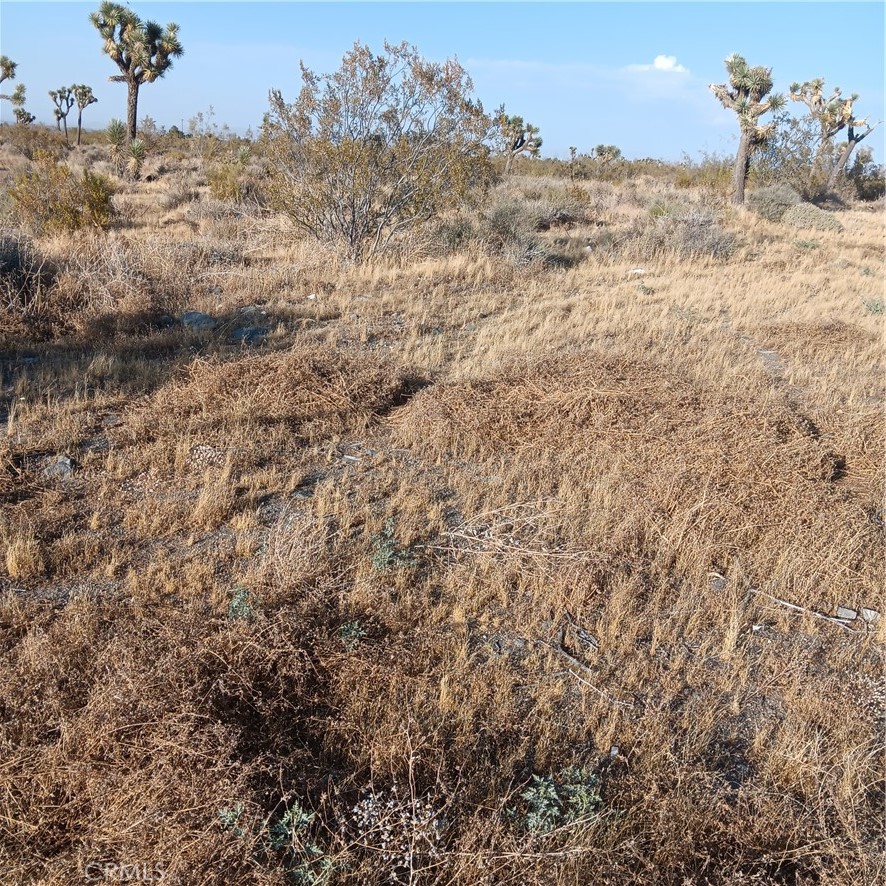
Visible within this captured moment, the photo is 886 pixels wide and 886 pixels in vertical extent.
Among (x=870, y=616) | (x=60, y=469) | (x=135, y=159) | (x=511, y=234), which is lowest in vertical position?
(x=870, y=616)

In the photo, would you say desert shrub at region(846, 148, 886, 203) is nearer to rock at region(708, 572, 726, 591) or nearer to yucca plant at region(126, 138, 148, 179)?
yucca plant at region(126, 138, 148, 179)

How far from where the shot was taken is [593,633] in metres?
3.52

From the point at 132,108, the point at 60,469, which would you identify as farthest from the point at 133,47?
the point at 60,469

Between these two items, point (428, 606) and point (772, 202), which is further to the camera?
point (772, 202)

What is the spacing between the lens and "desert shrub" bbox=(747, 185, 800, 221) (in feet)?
68.2

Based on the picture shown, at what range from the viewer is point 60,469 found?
15.0 ft

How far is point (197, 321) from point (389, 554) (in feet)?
18.1

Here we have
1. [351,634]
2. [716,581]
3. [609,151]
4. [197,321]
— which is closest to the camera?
[351,634]

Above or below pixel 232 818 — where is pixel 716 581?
above

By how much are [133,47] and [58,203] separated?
57.8ft

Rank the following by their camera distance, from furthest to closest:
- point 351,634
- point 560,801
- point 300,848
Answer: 1. point 351,634
2. point 560,801
3. point 300,848

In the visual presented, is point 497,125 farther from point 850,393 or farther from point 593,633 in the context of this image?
point 593,633

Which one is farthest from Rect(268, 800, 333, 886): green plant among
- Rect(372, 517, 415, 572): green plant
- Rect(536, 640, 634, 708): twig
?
Rect(372, 517, 415, 572): green plant

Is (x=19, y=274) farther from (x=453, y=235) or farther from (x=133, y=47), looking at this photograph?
(x=133, y=47)
